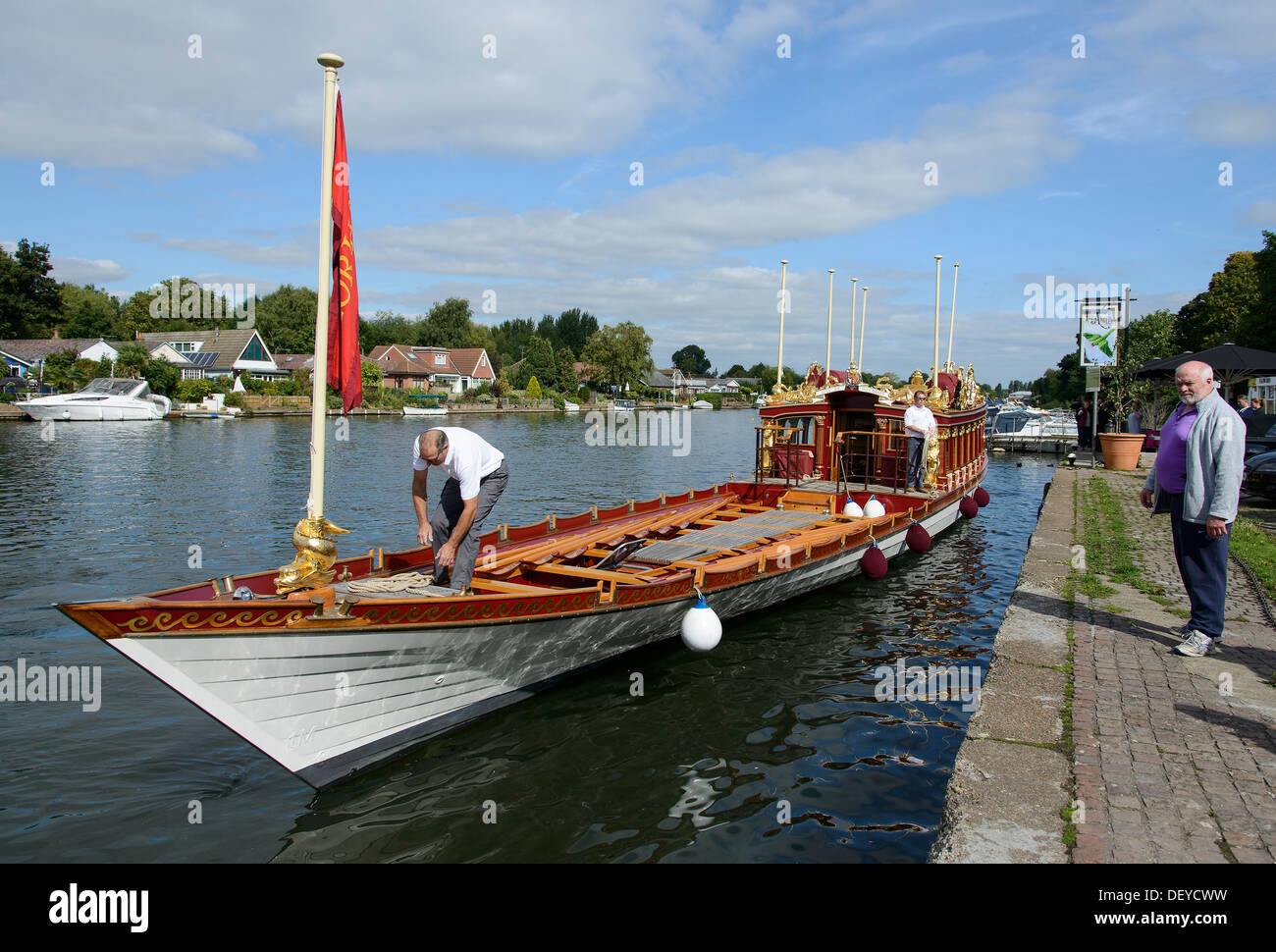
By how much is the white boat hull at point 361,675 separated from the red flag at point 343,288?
2062mm

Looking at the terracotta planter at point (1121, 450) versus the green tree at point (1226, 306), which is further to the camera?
the green tree at point (1226, 306)

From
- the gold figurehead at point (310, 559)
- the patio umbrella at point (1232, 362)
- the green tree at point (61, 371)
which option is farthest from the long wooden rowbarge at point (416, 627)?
the green tree at point (61, 371)

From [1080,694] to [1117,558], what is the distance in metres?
6.01

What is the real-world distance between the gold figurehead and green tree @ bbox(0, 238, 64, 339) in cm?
8889

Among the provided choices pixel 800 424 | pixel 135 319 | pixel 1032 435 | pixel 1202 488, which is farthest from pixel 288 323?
pixel 1202 488

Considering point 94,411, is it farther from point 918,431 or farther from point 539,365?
point 539,365

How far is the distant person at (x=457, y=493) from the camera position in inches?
278

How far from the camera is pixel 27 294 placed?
245ft

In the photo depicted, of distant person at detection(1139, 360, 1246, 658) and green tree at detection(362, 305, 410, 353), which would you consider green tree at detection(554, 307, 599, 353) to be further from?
distant person at detection(1139, 360, 1246, 658)

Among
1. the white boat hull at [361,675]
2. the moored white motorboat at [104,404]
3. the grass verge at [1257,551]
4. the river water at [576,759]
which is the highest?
the moored white motorboat at [104,404]

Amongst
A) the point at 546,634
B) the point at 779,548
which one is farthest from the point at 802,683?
the point at 546,634

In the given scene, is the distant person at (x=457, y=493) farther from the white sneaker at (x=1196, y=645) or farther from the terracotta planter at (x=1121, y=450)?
the terracotta planter at (x=1121, y=450)

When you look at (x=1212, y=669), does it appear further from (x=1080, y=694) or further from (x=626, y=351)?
(x=626, y=351)
